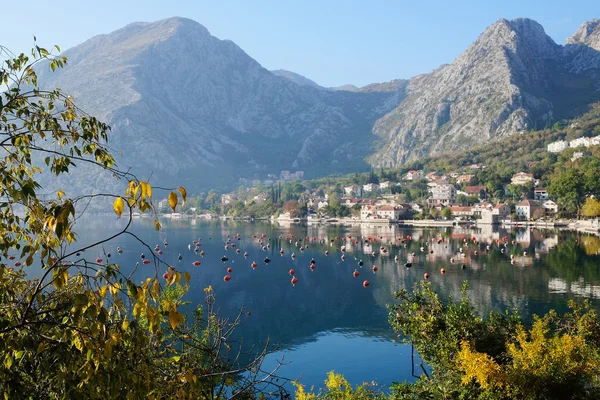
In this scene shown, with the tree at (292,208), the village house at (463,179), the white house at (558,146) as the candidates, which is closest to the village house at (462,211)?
the village house at (463,179)

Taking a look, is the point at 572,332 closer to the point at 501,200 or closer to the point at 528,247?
the point at 528,247

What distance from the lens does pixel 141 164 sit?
650 ft

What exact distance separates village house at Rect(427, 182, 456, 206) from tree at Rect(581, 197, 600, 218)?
36858 millimetres

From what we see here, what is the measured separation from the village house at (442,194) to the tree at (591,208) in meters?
36.9

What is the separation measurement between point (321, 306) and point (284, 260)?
2137cm

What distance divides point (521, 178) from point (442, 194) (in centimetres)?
1884

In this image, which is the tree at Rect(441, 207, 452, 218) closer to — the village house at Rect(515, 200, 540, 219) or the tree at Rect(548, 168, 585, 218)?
the village house at Rect(515, 200, 540, 219)

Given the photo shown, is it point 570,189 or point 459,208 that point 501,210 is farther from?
point 570,189

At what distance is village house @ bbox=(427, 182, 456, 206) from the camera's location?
387 feet

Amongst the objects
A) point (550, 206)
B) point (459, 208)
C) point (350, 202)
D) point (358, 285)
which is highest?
point (350, 202)

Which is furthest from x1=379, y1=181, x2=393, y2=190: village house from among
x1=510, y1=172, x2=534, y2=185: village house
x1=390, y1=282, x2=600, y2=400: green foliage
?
x1=390, y1=282, x2=600, y2=400: green foliage

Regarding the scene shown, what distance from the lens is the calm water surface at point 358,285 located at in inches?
945

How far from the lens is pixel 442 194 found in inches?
4860

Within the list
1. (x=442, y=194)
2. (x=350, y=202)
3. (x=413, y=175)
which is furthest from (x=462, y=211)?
(x=413, y=175)
